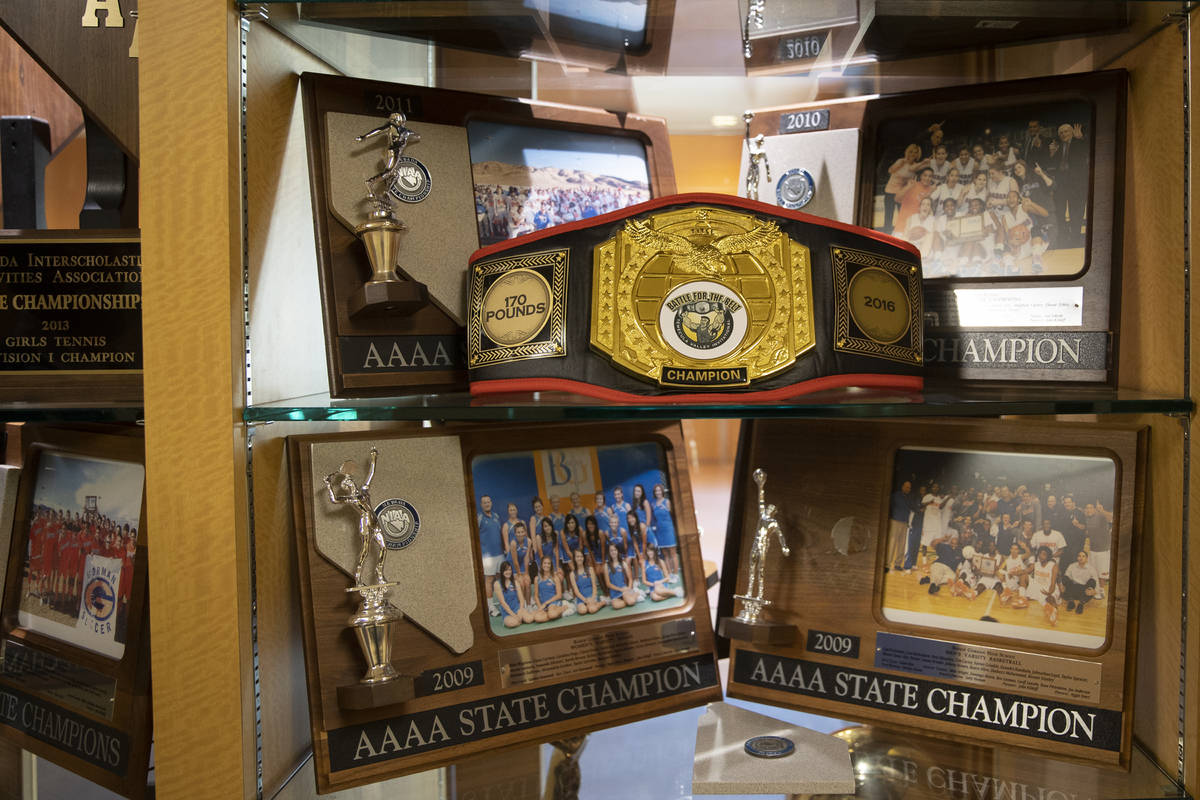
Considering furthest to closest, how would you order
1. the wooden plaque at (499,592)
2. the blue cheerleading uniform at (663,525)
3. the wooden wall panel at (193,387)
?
the blue cheerleading uniform at (663,525), the wooden plaque at (499,592), the wooden wall panel at (193,387)

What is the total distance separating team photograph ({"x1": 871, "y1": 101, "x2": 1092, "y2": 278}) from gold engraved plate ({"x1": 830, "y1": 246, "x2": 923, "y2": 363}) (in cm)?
12

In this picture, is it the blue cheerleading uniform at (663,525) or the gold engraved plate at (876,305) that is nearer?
the gold engraved plate at (876,305)

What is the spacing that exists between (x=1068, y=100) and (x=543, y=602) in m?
0.74

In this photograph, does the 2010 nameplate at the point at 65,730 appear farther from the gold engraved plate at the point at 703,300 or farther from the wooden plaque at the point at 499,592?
the gold engraved plate at the point at 703,300

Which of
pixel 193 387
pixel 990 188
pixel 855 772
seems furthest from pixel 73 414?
pixel 990 188

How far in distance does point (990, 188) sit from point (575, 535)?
0.56 meters

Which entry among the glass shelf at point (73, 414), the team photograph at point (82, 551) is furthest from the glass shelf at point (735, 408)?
the team photograph at point (82, 551)

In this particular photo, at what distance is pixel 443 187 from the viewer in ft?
3.11

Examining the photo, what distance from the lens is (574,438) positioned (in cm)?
98

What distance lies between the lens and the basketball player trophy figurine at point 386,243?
2.73ft

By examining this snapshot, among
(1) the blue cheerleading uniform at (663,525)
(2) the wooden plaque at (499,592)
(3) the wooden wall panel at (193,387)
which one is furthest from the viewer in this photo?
(1) the blue cheerleading uniform at (663,525)

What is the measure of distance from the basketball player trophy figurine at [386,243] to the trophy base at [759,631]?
444 millimetres

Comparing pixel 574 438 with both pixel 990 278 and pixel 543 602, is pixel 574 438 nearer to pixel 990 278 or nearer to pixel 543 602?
pixel 543 602

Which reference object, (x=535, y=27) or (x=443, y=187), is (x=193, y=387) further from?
(x=535, y=27)
